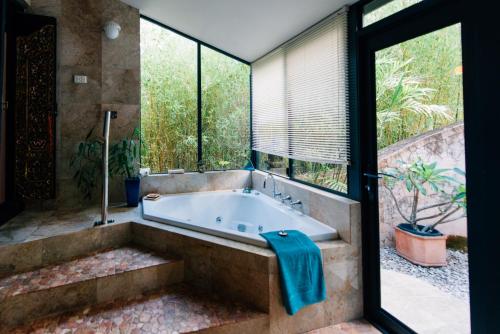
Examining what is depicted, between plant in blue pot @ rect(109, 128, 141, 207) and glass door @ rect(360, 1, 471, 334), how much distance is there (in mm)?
2449

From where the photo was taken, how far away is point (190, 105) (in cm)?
387

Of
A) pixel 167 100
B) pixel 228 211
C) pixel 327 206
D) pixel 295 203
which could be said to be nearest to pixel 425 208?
pixel 327 206

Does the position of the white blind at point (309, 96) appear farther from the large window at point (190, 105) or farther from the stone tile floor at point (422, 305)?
the stone tile floor at point (422, 305)

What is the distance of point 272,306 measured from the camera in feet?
6.27

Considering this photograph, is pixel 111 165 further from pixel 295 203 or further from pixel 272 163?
pixel 295 203

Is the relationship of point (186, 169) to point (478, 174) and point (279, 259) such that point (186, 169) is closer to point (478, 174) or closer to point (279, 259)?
point (279, 259)

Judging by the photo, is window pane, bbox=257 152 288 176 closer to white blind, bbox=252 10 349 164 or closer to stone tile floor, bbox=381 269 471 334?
white blind, bbox=252 10 349 164

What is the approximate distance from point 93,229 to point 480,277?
2715 mm

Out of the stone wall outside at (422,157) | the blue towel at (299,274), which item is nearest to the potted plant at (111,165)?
the blue towel at (299,274)

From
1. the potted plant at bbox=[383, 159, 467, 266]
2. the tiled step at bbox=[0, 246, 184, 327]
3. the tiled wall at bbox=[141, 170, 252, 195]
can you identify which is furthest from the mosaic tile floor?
the potted plant at bbox=[383, 159, 467, 266]

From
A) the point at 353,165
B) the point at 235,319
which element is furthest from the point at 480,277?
the point at 235,319

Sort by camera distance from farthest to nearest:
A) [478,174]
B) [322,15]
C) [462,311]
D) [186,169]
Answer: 1. [186,169]
2. [322,15]
3. [462,311]
4. [478,174]

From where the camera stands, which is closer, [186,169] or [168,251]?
[168,251]

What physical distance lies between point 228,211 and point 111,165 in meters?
1.46
